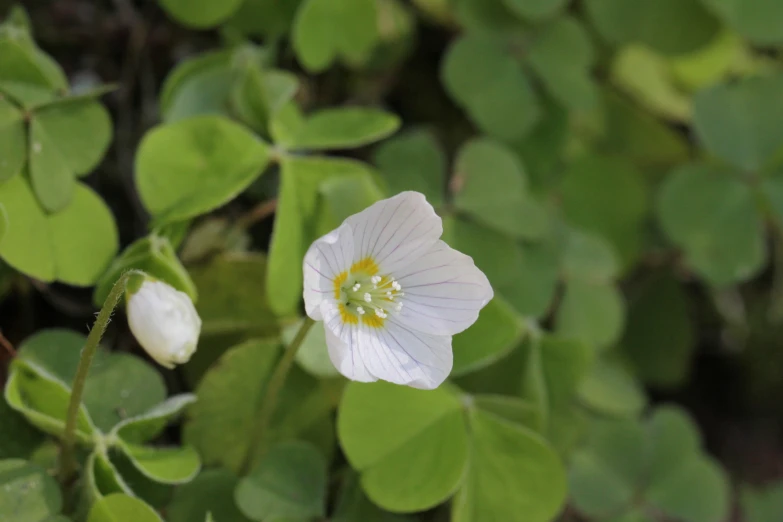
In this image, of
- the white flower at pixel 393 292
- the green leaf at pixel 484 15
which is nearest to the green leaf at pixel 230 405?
the white flower at pixel 393 292

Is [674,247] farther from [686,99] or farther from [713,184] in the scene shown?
[686,99]

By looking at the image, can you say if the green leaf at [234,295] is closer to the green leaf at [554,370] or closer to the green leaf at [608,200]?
the green leaf at [554,370]

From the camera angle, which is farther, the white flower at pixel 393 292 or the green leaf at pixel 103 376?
the green leaf at pixel 103 376

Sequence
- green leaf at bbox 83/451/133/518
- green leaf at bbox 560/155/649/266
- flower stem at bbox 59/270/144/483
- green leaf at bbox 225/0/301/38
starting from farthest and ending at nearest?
green leaf at bbox 560/155/649/266 < green leaf at bbox 225/0/301/38 < green leaf at bbox 83/451/133/518 < flower stem at bbox 59/270/144/483

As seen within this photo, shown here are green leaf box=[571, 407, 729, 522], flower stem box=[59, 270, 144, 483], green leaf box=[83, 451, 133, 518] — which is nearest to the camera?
flower stem box=[59, 270, 144, 483]

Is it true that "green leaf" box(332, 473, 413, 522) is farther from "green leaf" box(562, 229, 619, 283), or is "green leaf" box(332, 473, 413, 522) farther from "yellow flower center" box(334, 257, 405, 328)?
"green leaf" box(562, 229, 619, 283)

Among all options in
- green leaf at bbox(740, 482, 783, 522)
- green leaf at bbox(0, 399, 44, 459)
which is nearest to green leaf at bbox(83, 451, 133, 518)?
green leaf at bbox(0, 399, 44, 459)
